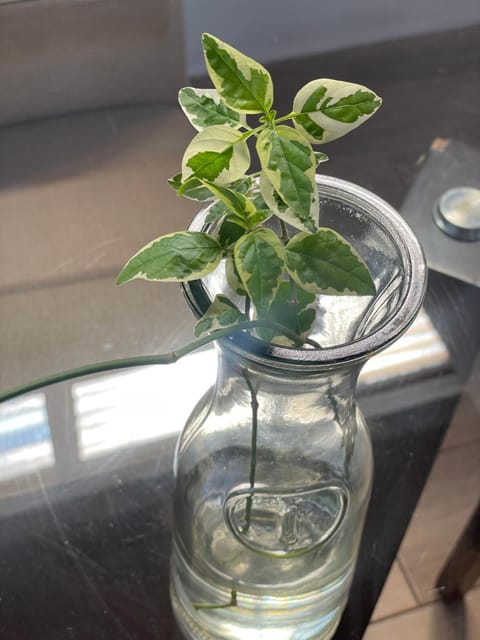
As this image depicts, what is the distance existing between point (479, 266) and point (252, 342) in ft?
1.27

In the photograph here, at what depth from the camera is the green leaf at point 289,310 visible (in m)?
0.31

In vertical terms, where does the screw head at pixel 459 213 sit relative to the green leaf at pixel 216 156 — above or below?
below

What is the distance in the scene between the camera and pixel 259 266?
280 millimetres

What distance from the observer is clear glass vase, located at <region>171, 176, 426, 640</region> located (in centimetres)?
32

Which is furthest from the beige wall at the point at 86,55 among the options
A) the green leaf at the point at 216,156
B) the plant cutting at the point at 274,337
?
the green leaf at the point at 216,156

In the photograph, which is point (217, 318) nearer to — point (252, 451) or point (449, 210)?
point (252, 451)

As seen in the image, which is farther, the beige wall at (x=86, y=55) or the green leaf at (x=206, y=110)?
the beige wall at (x=86, y=55)

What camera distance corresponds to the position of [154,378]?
1.89ft

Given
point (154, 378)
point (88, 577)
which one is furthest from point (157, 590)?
point (154, 378)

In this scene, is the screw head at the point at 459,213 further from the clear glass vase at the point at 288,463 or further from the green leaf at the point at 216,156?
the green leaf at the point at 216,156

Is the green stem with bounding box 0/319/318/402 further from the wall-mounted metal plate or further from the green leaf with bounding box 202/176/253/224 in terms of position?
the wall-mounted metal plate

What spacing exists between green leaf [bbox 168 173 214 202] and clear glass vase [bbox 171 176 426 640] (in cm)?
2

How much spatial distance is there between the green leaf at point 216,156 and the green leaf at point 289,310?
2.1 inches

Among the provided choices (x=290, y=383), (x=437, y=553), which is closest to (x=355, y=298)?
(x=290, y=383)
